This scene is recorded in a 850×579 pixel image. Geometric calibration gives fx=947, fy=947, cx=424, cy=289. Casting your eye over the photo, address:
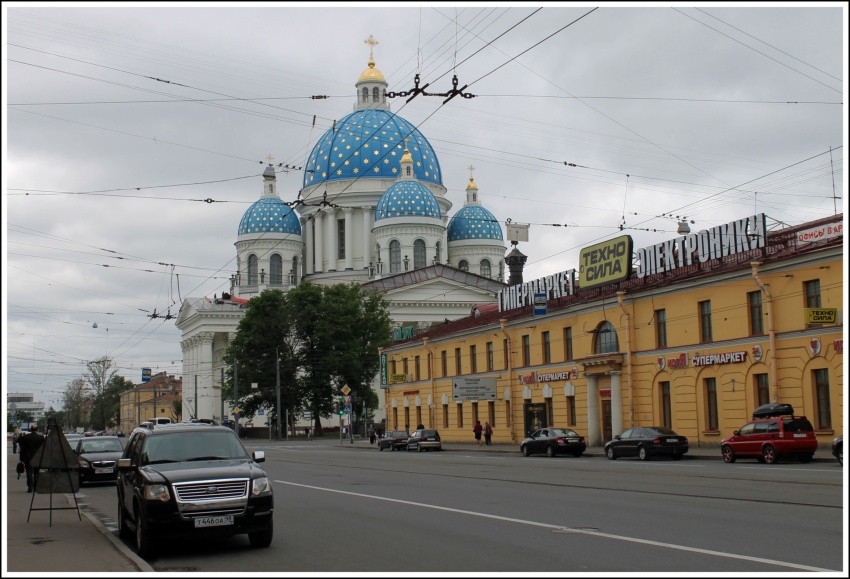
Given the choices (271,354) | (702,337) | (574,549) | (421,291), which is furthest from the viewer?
(421,291)

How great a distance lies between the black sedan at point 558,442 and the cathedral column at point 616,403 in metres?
3.74

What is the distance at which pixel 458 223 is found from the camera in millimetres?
105625

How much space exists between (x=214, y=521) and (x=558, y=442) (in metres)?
26.1

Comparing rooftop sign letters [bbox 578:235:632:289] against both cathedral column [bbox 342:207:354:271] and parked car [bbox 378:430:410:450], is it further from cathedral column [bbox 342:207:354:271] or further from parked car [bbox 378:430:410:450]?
cathedral column [bbox 342:207:354:271]

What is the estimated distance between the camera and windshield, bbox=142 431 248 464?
12289 millimetres

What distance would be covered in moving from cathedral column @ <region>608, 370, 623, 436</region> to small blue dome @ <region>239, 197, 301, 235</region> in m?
65.4

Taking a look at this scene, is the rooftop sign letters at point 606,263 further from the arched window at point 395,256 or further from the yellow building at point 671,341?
the arched window at point 395,256

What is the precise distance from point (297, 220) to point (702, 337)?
74.5 metres

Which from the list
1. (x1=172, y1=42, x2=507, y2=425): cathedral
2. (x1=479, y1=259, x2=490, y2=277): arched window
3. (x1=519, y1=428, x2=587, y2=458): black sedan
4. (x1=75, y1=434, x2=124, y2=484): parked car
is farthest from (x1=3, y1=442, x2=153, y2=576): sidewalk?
(x1=479, y1=259, x2=490, y2=277): arched window

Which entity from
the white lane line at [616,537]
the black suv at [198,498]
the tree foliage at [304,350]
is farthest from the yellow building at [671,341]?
the black suv at [198,498]

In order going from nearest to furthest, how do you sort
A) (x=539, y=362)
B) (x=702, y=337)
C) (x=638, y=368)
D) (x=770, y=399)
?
(x=770, y=399), (x=702, y=337), (x=638, y=368), (x=539, y=362)

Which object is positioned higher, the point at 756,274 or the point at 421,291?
the point at 421,291

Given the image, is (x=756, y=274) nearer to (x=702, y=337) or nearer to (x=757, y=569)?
(x=702, y=337)

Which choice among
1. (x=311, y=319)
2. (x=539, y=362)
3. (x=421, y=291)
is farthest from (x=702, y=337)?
(x=421, y=291)
